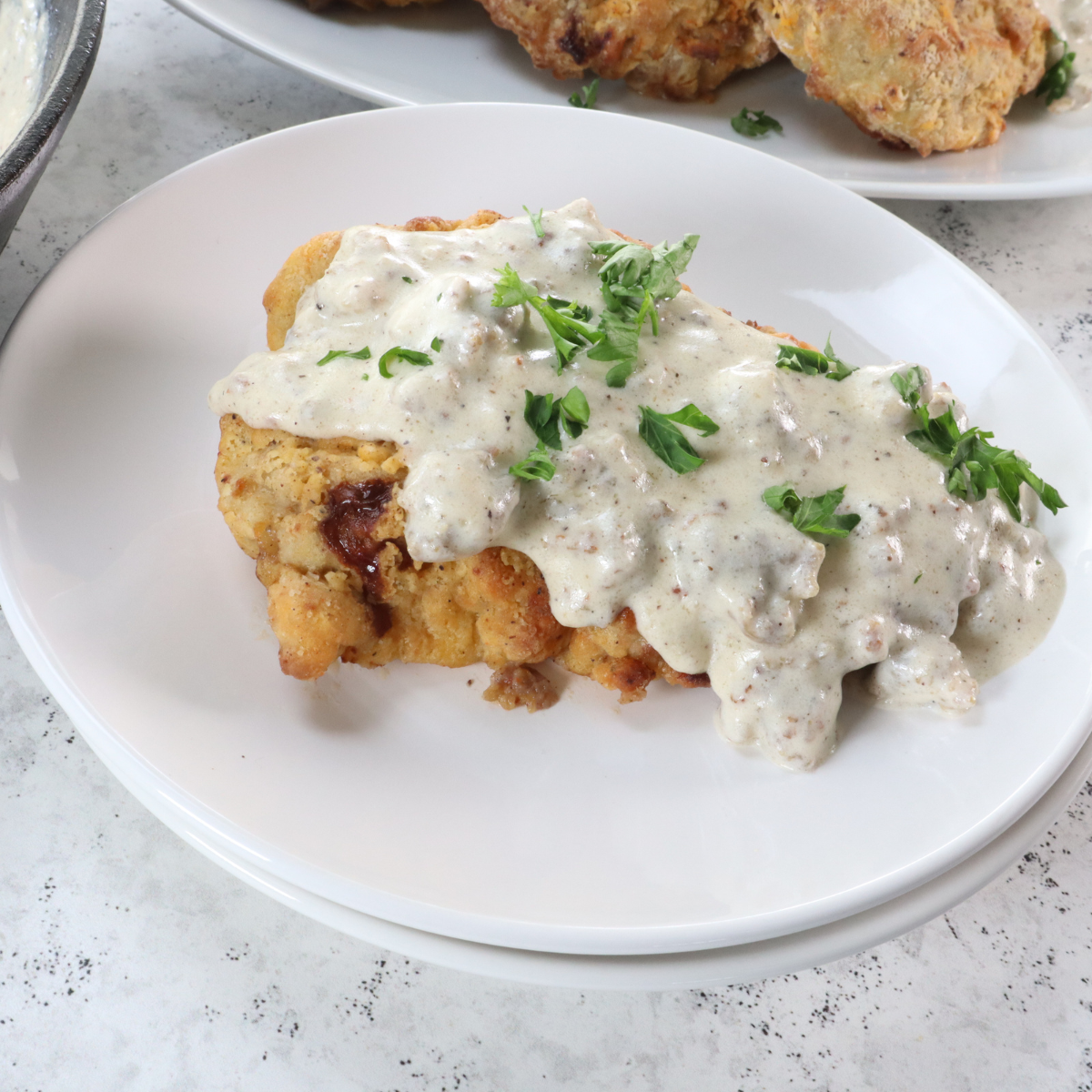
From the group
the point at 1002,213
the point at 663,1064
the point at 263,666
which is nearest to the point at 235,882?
the point at 263,666

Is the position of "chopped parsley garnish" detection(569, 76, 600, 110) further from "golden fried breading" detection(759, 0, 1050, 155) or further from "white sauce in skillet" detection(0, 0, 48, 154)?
"white sauce in skillet" detection(0, 0, 48, 154)

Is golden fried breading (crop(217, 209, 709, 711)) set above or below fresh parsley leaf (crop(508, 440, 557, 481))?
below

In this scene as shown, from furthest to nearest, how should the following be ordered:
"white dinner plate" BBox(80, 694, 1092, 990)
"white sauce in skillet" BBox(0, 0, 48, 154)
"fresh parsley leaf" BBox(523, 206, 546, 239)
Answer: "white sauce in skillet" BBox(0, 0, 48, 154) → "fresh parsley leaf" BBox(523, 206, 546, 239) → "white dinner plate" BBox(80, 694, 1092, 990)

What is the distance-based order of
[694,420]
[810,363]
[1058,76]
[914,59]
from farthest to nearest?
[1058,76], [914,59], [810,363], [694,420]

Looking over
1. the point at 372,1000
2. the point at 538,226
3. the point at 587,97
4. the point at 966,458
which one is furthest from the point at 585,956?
the point at 587,97

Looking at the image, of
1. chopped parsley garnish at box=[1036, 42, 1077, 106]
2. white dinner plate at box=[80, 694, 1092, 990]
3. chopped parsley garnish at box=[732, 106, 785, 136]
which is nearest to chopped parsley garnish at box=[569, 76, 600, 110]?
chopped parsley garnish at box=[732, 106, 785, 136]

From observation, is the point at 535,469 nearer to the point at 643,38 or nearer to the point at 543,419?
the point at 543,419

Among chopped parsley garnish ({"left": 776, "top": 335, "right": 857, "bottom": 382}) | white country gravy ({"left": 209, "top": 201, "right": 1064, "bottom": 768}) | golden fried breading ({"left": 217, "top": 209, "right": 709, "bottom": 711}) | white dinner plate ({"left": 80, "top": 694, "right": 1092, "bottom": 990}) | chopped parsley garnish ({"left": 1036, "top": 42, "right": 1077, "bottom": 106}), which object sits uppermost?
chopped parsley garnish ({"left": 1036, "top": 42, "right": 1077, "bottom": 106})

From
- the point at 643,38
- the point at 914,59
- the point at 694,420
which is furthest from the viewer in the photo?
the point at 643,38
